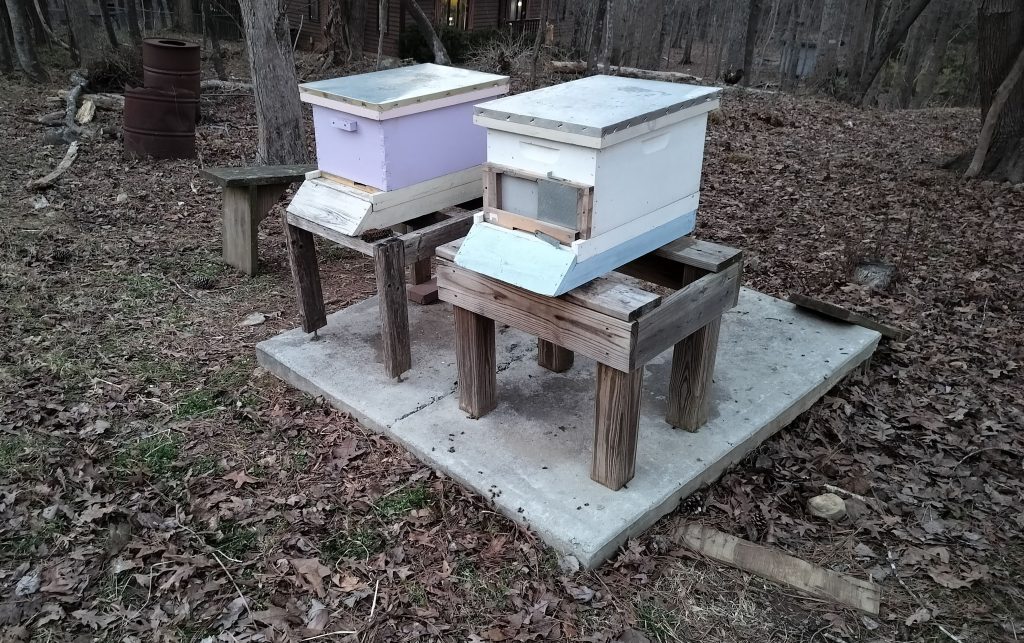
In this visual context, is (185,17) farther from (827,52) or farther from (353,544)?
(353,544)

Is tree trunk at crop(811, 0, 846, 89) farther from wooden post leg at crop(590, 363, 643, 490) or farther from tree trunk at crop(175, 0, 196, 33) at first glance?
tree trunk at crop(175, 0, 196, 33)

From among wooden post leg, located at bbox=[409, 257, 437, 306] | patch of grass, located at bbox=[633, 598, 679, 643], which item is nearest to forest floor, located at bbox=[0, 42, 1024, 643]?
patch of grass, located at bbox=[633, 598, 679, 643]

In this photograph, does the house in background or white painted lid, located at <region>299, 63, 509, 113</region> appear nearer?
white painted lid, located at <region>299, 63, 509, 113</region>

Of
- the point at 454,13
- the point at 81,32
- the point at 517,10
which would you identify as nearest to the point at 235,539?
the point at 81,32

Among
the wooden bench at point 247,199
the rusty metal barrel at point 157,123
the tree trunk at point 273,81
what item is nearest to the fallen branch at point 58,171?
the rusty metal barrel at point 157,123

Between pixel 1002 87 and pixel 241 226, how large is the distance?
7.24m

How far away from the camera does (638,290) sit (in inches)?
119

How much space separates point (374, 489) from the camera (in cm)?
343

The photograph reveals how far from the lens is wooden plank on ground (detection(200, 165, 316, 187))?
543 cm

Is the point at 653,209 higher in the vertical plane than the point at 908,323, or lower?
higher

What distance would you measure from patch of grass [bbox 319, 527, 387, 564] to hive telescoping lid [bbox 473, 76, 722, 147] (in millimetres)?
1853

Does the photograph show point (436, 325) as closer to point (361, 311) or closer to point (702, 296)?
point (361, 311)

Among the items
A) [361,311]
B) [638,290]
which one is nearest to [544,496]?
[638,290]

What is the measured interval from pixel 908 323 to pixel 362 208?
12.5ft
